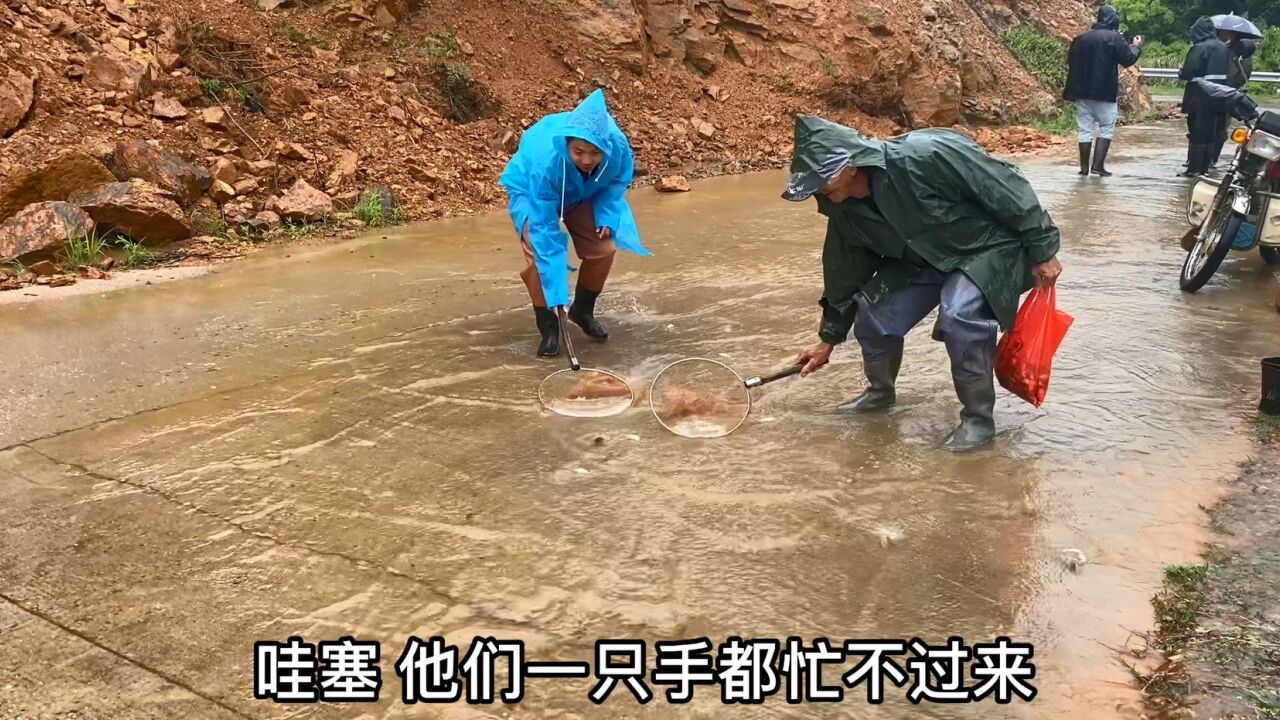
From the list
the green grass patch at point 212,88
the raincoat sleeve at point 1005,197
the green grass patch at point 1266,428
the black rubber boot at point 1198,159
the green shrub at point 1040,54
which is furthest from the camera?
the green shrub at point 1040,54

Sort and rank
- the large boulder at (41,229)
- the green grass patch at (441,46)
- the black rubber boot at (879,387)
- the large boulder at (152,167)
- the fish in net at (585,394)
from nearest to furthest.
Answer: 1. the black rubber boot at (879,387)
2. the fish in net at (585,394)
3. the large boulder at (41,229)
4. the large boulder at (152,167)
5. the green grass patch at (441,46)

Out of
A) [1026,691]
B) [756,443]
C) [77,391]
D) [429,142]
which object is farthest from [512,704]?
[429,142]

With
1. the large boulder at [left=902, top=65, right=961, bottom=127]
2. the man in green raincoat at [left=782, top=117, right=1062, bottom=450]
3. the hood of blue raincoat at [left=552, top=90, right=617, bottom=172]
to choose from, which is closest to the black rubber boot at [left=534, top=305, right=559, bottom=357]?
the hood of blue raincoat at [left=552, top=90, right=617, bottom=172]

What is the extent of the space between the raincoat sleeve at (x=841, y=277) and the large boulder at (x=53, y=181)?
5672mm

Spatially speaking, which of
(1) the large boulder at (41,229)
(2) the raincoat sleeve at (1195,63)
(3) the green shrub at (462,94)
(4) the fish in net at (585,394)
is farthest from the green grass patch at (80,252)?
(2) the raincoat sleeve at (1195,63)

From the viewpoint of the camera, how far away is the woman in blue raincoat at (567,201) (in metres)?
4.60

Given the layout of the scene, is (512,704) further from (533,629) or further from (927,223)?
(927,223)

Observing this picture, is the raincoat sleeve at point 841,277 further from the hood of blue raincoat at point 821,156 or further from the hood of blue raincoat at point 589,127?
the hood of blue raincoat at point 589,127

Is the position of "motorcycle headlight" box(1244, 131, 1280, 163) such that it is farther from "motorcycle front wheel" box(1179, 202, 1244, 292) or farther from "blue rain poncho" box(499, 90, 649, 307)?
"blue rain poncho" box(499, 90, 649, 307)

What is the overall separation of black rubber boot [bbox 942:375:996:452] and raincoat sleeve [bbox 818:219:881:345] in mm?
493

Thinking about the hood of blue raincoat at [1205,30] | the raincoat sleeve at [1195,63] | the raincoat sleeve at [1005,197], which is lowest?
the raincoat sleeve at [1005,197]

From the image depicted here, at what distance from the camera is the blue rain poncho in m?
4.56

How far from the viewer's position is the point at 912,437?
3.95 m

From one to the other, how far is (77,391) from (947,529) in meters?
3.76
